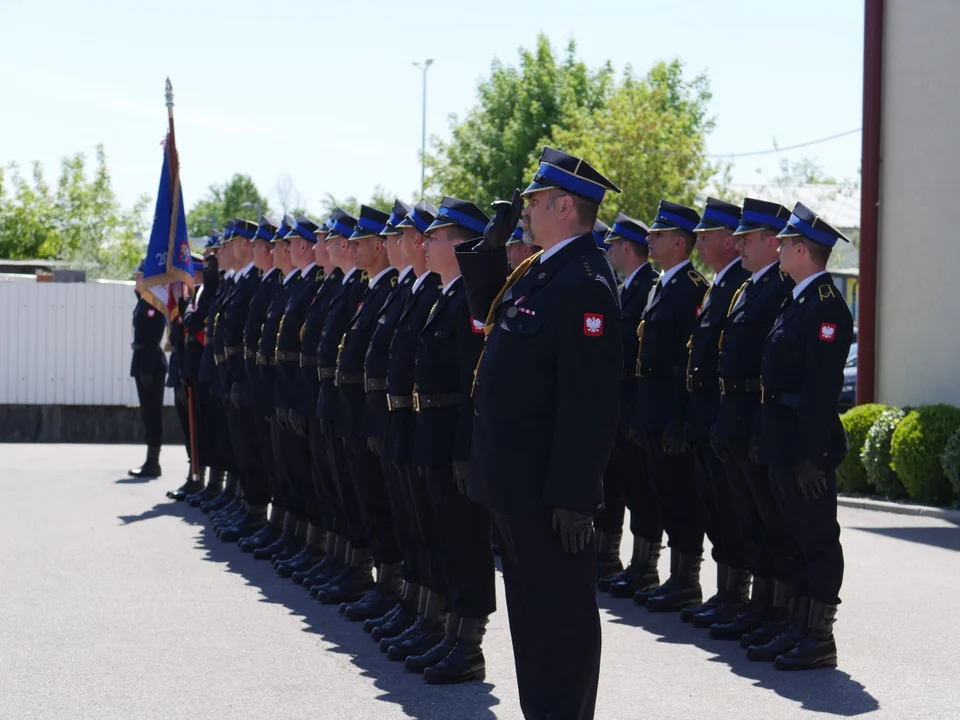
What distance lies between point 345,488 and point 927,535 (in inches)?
211

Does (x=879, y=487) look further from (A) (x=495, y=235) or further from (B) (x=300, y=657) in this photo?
(A) (x=495, y=235)

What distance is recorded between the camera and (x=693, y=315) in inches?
342

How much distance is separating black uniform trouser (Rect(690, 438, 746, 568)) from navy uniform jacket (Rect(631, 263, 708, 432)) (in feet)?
1.33

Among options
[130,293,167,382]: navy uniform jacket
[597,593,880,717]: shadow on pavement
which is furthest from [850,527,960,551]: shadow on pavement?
[130,293,167,382]: navy uniform jacket

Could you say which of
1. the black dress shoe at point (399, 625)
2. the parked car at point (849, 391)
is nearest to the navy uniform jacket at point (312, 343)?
the black dress shoe at point (399, 625)

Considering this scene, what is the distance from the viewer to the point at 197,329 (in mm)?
13430

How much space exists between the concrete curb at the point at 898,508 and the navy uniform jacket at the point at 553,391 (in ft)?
28.0

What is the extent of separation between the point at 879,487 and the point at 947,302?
2.09m

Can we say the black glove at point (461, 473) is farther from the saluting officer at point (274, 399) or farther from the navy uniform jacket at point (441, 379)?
the saluting officer at point (274, 399)

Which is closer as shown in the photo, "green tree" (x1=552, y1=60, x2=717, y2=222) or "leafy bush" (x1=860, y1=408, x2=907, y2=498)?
"leafy bush" (x1=860, y1=408, x2=907, y2=498)

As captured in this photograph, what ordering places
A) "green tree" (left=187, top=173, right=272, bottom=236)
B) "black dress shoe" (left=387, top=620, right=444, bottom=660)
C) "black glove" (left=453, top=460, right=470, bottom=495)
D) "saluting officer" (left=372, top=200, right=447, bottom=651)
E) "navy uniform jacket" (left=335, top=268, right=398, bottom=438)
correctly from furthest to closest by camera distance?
"green tree" (left=187, top=173, right=272, bottom=236)
"navy uniform jacket" (left=335, top=268, right=398, bottom=438)
"saluting officer" (left=372, top=200, right=447, bottom=651)
"black dress shoe" (left=387, top=620, right=444, bottom=660)
"black glove" (left=453, top=460, right=470, bottom=495)

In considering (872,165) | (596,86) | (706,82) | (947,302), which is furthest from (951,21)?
(706,82)

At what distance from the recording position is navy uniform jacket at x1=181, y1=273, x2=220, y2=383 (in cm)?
1338

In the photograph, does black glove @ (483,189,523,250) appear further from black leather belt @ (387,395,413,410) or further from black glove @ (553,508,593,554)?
black leather belt @ (387,395,413,410)
